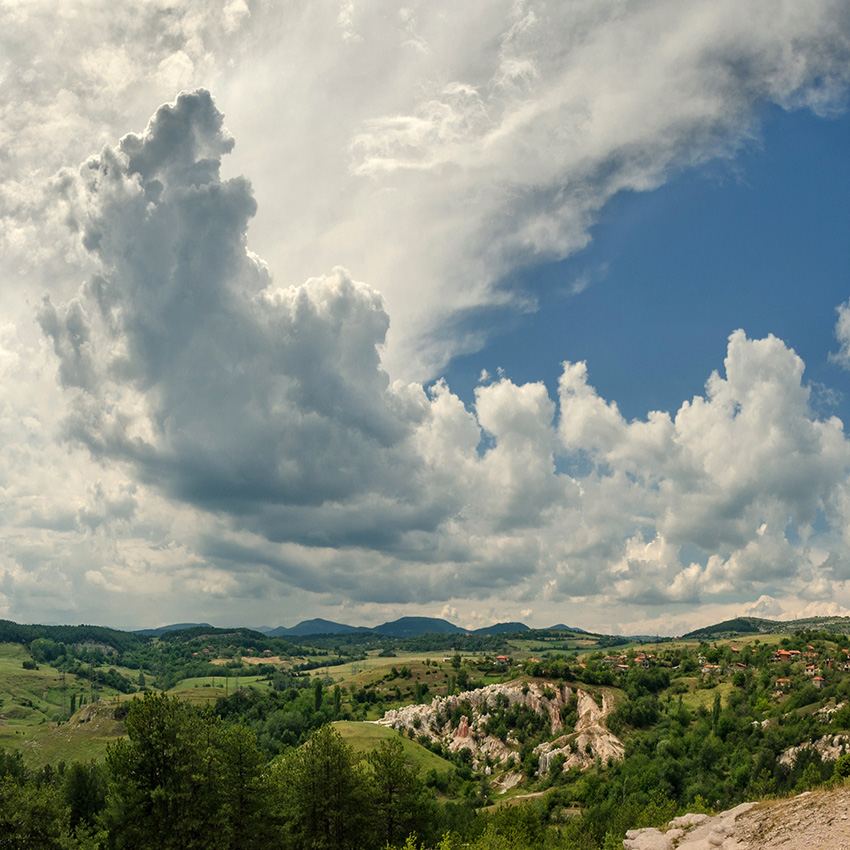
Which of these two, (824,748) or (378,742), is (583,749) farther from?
(824,748)

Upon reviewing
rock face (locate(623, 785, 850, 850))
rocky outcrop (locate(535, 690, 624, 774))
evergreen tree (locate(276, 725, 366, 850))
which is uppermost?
rock face (locate(623, 785, 850, 850))

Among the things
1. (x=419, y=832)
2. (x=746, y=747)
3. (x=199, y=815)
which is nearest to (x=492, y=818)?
(x=419, y=832)

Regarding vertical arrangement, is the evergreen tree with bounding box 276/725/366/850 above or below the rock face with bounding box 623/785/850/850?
below

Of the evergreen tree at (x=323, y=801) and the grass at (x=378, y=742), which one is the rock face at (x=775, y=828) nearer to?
the evergreen tree at (x=323, y=801)

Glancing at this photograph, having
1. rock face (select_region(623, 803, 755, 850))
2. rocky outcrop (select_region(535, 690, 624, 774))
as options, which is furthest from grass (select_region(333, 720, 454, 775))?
rock face (select_region(623, 803, 755, 850))

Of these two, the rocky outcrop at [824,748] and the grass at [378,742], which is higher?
the rocky outcrop at [824,748]

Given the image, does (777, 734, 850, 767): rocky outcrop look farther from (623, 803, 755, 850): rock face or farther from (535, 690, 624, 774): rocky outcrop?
(623, 803, 755, 850): rock face

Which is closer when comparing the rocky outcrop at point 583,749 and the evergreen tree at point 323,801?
the evergreen tree at point 323,801

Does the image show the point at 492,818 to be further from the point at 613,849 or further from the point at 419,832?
the point at 613,849

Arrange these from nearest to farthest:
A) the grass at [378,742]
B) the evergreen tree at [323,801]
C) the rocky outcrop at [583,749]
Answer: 1. the evergreen tree at [323,801]
2. the grass at [378,742]
3. the rocky outcrop at [583,749]

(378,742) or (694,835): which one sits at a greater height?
(694,835)

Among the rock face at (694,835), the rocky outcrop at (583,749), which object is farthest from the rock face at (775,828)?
the rocky outcrop at (583,749)

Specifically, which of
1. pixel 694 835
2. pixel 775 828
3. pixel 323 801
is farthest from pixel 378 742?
pixel 775 828

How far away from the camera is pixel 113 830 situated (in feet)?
178
